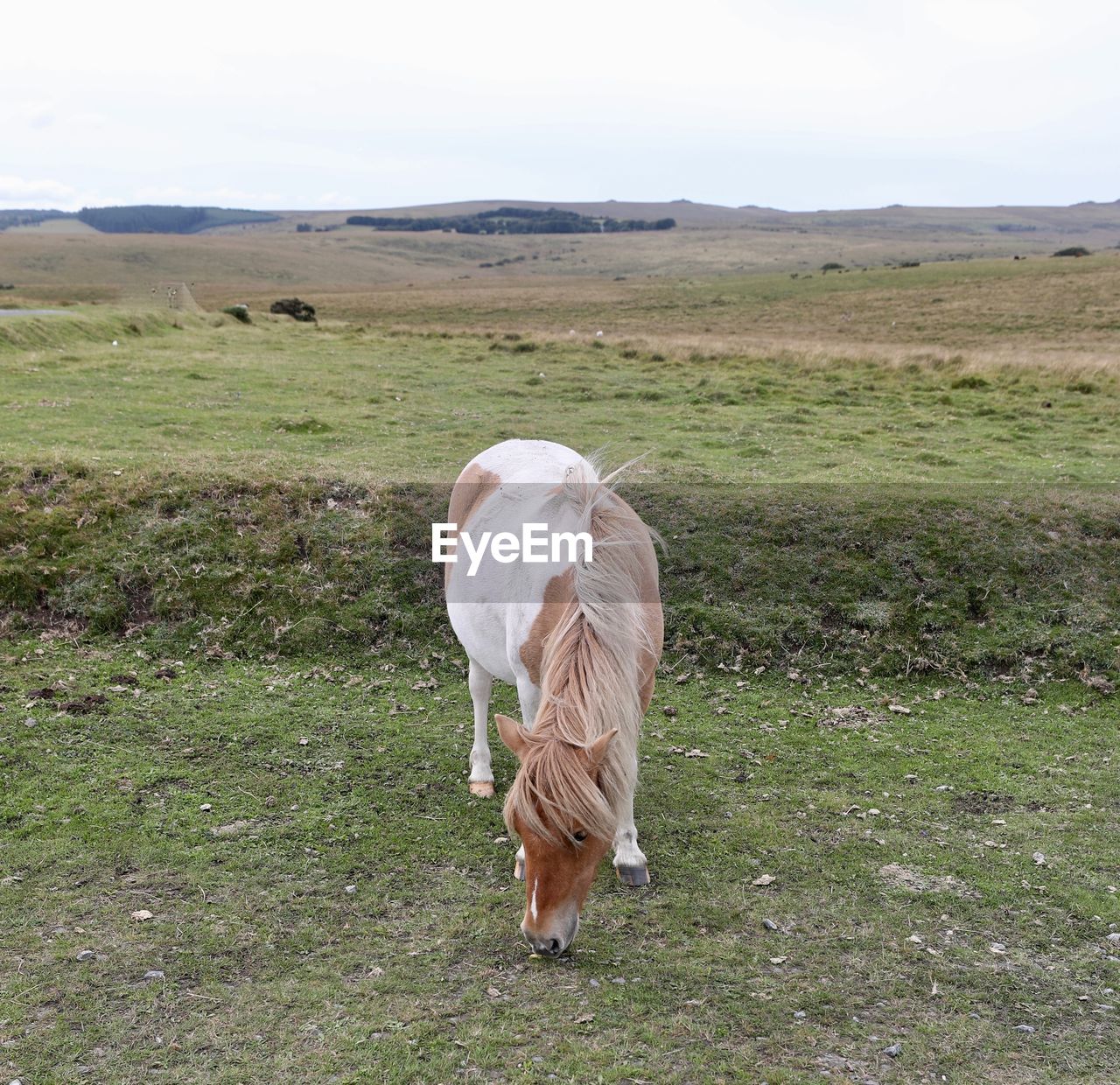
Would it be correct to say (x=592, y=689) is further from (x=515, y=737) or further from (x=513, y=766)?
(x=513, y=766)

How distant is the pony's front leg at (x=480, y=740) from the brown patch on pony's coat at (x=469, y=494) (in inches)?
32.3

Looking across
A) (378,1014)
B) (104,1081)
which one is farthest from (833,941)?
(104,1081)

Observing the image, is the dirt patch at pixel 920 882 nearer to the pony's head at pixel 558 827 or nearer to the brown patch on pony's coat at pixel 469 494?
the pony's head at pixel 558 827

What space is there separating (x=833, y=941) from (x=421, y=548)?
670cm

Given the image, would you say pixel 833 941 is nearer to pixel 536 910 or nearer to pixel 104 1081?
pixel 536 910

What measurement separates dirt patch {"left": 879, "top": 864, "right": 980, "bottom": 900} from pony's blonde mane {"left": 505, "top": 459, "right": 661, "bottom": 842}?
2139 millimetres

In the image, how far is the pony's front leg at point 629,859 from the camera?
5.57 meters

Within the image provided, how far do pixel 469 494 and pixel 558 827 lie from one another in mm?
3605

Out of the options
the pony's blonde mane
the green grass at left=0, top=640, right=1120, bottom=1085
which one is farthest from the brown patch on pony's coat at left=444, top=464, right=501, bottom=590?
the green grass at left=0, top=640, right=1120, bottom=1085

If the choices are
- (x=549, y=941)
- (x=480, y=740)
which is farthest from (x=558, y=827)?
(x=480, y=740)

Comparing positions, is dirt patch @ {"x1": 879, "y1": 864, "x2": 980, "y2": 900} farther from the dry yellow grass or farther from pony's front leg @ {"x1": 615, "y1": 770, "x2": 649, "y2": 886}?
the dry yellow grass

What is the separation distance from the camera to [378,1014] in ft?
14.2

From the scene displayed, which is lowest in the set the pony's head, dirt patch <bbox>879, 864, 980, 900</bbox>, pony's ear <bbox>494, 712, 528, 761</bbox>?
dirt patch <bbox>879, 864, 980, 900</bbox>

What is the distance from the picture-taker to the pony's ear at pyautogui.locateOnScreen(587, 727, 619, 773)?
427 centimetres
